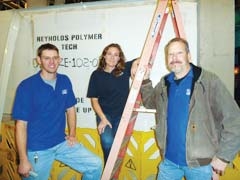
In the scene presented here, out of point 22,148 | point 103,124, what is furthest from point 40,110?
point 103,124

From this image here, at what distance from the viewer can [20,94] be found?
2949mm

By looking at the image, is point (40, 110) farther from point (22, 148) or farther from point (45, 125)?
point (22, 148)

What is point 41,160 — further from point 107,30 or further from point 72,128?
point 107,30

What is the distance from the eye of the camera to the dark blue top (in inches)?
136

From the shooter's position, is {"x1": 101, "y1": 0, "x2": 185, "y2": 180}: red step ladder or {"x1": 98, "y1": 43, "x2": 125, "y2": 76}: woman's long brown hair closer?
{"x1": 101, "y1": 0, "x2": 185, "y2": 180}: red step ladder

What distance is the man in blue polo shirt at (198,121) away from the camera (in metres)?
2.37

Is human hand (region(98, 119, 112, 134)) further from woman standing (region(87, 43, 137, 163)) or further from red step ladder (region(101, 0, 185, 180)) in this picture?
red step ladder (region(101, 0, 185, 180))

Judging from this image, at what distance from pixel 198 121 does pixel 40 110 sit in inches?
60.7

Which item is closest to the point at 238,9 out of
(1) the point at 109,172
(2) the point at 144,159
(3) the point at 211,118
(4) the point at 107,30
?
(4) the point at 107,30

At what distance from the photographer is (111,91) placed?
136 inches

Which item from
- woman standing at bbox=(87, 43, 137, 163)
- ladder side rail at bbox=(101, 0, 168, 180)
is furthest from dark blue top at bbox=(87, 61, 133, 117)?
ladder side rail at bbox=(101, 0, 168, 180)

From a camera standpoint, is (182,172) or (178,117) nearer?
(178,117)

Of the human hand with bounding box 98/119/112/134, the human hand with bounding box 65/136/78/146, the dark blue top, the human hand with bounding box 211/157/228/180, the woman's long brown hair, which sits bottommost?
the human hand with bounding box 211/157/228/180

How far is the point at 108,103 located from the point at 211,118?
1356 millimetres
